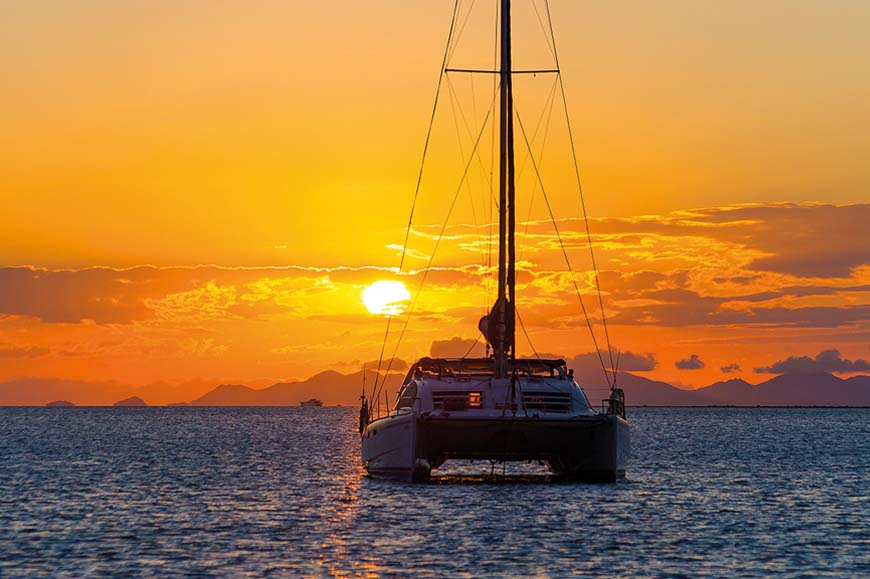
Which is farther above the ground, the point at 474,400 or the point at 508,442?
the point at 474,400

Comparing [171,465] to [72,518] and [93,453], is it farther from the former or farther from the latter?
[72,518]

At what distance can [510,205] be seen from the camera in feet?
163

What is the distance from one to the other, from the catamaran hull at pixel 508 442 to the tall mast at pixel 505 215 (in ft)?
12.0

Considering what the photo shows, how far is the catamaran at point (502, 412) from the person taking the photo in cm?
4309

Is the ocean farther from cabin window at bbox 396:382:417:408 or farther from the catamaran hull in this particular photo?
cabin window at bbox 396:382:417:408

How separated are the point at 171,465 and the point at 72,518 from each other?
31299mm

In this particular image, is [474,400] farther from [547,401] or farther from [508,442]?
[508,442]

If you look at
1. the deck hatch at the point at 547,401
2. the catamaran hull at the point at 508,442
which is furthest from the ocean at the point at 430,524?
the deck hatch at the point at 547,401

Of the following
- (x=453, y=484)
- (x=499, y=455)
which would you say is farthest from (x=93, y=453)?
(x=499, y=455)

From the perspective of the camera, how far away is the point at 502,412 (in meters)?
44.0

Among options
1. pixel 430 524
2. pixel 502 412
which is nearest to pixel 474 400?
pixel 502 412

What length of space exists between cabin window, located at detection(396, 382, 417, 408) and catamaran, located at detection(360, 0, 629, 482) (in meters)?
0.07

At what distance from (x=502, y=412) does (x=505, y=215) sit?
8.25 meters

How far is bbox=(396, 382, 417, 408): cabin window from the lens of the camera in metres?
46.0
